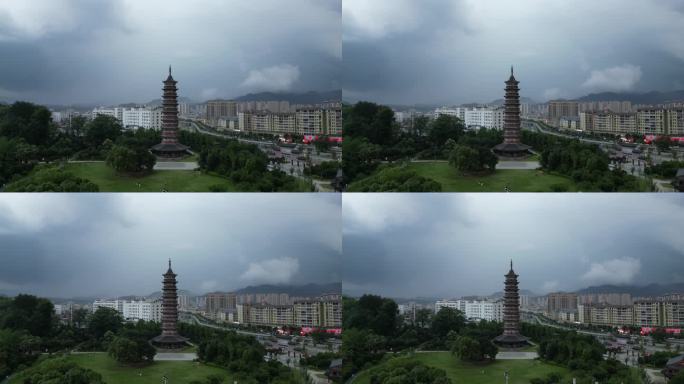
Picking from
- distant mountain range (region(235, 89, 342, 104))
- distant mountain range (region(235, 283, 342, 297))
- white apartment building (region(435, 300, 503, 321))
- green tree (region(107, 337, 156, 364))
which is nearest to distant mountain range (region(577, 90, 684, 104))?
white apartment building (region(435, 300, 503, 321))

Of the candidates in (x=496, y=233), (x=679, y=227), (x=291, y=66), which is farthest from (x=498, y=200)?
(x=291, y=66)

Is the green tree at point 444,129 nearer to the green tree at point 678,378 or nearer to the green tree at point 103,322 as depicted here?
→ the green tree at point 678,378

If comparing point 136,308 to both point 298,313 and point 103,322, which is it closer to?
point 103,322

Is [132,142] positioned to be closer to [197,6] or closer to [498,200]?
[197,6]

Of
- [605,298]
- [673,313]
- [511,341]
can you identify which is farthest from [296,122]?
[673,313]

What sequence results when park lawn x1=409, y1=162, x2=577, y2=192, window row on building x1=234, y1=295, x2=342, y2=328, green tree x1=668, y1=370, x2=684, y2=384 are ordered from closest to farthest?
green tree x1=668, y1=370, x2=684, y2=384
park lawn x1=409, y1=162, x2=577, y2=192
window row on building x1=234, y1=295, x2=342, y2=328

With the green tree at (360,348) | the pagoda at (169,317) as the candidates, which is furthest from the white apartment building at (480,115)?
the pagoda at (169,317)

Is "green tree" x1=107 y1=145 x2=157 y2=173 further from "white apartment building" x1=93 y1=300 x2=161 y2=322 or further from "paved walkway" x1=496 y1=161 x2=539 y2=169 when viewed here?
"paved walkway" x1=496 y1=161 x2=539 y2=169
